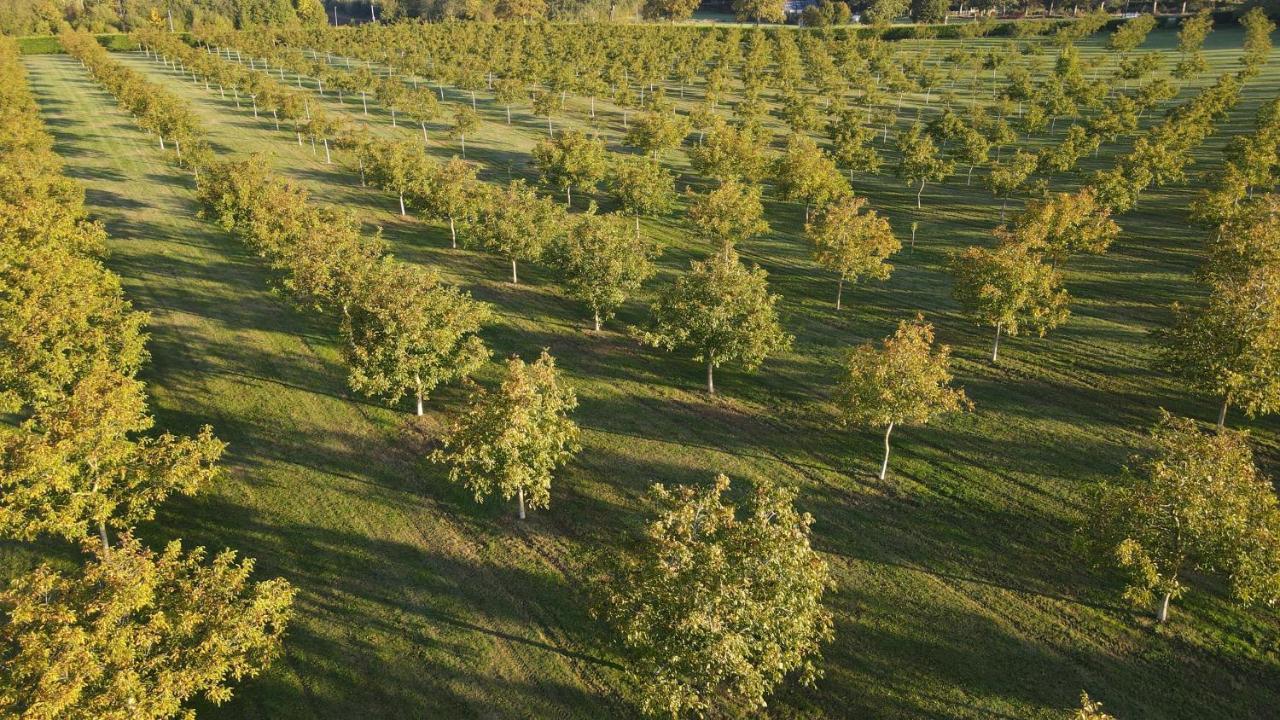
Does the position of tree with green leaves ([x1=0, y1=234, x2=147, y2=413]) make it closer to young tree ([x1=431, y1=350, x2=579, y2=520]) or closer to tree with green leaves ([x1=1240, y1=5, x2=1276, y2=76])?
young tree ([x1=431, y1=350, x2=579, y2=520])

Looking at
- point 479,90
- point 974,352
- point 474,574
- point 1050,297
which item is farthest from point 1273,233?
point 479,90

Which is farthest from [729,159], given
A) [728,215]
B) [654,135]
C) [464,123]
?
[464,123]

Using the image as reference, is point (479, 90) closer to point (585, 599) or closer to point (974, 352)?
point (974, 352)

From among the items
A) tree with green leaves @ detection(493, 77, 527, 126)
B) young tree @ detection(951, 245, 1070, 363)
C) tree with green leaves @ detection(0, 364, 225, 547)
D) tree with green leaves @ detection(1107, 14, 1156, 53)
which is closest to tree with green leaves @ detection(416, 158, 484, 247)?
tree with green leaves @ detection(0, 364, 225, 547)

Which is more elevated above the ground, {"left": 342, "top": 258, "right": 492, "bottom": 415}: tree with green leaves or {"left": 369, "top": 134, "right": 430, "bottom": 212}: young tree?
{"left": 369, "top": 134, "right": 430, "bottom": 212}: young tree

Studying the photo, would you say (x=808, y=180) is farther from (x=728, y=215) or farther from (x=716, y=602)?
(x=716, y=602)

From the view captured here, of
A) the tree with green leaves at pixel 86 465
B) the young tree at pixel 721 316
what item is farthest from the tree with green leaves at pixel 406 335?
the young tree at pixel 721 316

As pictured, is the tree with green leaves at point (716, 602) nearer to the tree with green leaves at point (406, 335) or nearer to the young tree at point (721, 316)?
the tree with green leaves at point (406, 335)
